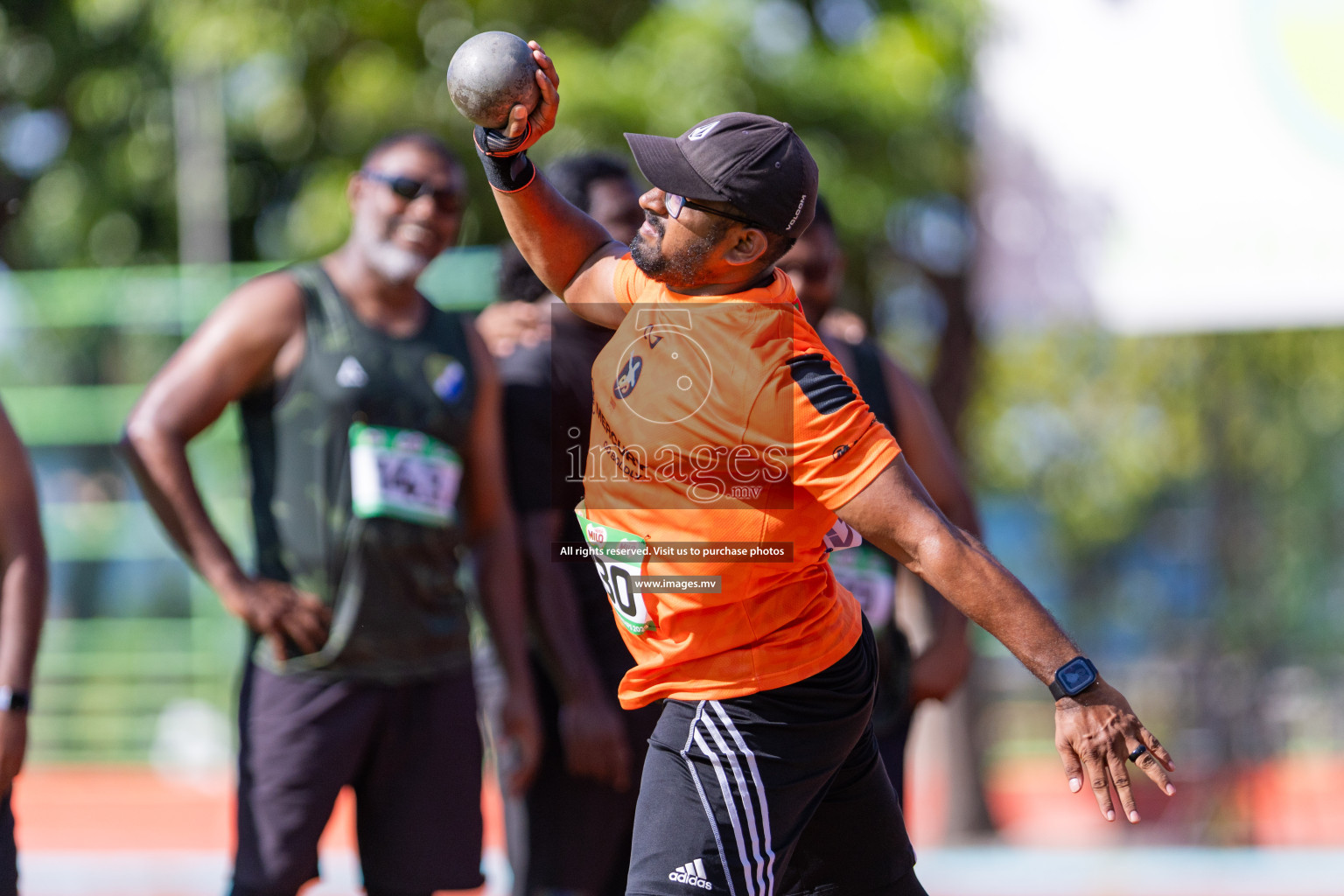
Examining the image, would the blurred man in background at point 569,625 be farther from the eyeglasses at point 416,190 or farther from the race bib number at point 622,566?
the race bib number at point 622,566

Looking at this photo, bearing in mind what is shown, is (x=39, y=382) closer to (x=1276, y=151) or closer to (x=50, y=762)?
(x=50, y=762)

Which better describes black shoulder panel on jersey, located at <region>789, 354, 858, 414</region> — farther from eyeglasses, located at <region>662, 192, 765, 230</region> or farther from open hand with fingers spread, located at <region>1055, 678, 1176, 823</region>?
open hand with fingers spread, located at <region>1055, 678, 1176, 823</region>

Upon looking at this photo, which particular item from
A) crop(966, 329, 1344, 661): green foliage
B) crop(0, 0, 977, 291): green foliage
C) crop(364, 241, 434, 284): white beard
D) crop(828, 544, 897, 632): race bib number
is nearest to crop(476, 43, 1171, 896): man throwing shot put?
crop(828, 544, 897, 632): race bib number

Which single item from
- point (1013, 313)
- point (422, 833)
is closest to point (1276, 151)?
point (1013, 313)

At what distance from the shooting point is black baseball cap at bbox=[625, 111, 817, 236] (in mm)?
2793

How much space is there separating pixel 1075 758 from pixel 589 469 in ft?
3.65

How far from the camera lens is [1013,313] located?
8.95 meters

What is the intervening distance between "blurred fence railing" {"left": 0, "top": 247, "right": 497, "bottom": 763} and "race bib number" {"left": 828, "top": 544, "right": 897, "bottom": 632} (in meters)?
7.56

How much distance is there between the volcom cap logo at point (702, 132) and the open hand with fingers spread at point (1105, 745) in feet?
4.15

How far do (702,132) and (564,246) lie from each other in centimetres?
47

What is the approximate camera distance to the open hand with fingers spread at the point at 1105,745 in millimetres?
2580

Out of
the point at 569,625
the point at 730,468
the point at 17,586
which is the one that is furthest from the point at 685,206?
the point at 17,586

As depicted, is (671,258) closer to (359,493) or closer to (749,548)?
(749,548)

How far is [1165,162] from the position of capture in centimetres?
845
